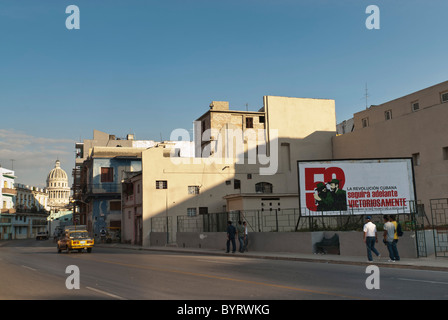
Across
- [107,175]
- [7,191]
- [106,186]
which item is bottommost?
[106,186]

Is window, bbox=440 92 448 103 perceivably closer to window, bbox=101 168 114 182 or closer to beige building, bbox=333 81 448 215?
beige building, bbox=333 81 448 215

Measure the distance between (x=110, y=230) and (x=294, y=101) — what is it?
28.0m

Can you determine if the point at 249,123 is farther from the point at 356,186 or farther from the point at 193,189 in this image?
the point at 356,186

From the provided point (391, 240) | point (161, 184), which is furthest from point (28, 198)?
point (391, 240)

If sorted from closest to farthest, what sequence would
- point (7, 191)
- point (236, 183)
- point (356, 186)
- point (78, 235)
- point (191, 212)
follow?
point (356, 186) → point (78, 235) → point (191, 212) → point (236, 183) → point (7, 191)

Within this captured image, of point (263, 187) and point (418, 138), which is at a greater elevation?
point (418, 138)

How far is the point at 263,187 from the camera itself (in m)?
49.3

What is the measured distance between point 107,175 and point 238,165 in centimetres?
1941

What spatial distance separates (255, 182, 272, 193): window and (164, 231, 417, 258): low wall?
13.3 m

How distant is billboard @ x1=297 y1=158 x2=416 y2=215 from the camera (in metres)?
27.2
